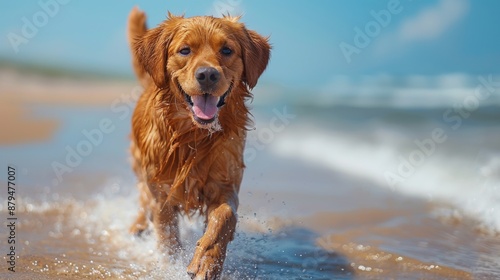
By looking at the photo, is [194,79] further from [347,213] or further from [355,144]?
[355,144]

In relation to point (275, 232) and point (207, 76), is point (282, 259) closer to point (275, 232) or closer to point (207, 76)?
point (275, 232)

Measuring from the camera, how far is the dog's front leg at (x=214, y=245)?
3873 mm

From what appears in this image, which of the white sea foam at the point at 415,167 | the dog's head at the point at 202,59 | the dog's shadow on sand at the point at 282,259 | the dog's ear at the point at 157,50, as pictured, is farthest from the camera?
the white sea foam at the point at 415,167

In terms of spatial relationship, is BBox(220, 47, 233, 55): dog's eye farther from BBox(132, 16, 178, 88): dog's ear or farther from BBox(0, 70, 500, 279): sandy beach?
BBox(0, 70, 500, 279): sandy beach

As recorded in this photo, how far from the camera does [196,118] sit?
417 cm

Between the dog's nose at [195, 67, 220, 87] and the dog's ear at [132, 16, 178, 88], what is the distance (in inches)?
17.9

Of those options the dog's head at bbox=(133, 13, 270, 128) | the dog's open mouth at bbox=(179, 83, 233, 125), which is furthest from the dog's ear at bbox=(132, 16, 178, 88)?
the dog's open mouth at bbox=(179, 83, 233, 125)

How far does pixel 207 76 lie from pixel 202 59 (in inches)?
7.0

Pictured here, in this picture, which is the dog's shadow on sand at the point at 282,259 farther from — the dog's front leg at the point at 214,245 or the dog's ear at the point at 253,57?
the dog's ear at the point at 253,57

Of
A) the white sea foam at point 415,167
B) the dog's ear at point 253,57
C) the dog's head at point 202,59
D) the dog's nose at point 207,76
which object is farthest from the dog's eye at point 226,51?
the white sea foam at point 415,167

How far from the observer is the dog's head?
4078mm

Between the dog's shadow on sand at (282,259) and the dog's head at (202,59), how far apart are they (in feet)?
3.75

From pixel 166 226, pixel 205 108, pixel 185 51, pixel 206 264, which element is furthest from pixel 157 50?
pixel 206 264

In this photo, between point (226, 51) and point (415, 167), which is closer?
point (226, 51)
